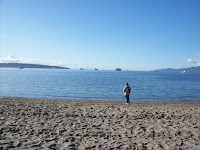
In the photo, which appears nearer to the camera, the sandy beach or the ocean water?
the sandy beach

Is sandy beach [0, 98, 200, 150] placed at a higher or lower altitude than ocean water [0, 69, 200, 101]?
higher

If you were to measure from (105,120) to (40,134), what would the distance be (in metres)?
3.55

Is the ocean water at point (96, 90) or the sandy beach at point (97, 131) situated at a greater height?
the sandy beach at point (97, 131)

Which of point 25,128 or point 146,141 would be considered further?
point 25,128

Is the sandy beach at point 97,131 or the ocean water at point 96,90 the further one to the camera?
the ocean water at point 96,90

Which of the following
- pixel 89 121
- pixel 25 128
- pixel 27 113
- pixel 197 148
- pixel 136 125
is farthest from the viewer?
pixel 27 113

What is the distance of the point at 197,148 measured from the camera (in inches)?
233

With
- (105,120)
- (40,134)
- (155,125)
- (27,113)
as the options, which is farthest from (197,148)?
(27,113)

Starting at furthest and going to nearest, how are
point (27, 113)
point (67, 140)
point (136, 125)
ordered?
point (27, 113), point (136, 125), point (67, 140)

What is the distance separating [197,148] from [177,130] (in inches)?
69.0

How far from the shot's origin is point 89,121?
8.93 meters

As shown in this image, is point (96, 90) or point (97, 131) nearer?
point (97, 131)

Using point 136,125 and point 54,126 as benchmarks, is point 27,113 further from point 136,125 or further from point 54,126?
point 136,125

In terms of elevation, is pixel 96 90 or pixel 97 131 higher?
pixel 97 131
